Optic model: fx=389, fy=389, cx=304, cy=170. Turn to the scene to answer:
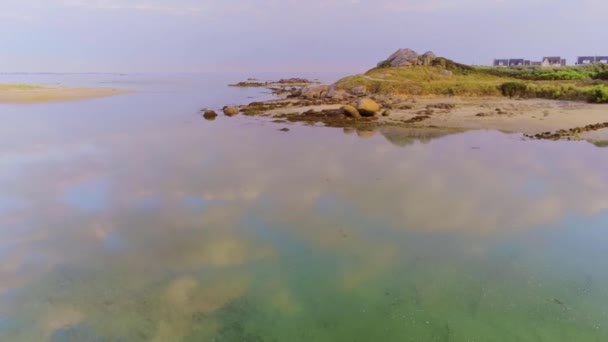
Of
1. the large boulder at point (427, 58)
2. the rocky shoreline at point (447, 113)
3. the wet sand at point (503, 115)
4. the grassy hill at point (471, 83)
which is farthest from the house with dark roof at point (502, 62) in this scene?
the wet sand at point (503, 115)

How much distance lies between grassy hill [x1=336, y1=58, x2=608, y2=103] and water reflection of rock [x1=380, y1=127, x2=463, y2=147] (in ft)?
55.3

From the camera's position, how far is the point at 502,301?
21.7 feet

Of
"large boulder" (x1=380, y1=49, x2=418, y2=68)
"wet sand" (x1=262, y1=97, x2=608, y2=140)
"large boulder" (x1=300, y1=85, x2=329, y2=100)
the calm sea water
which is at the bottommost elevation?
the calm sea water

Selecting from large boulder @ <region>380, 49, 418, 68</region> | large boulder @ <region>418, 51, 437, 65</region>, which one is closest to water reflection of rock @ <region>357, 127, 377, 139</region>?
large boulder @ <region>380, 49, 418, 68</region>

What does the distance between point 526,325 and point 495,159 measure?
11.2 meters

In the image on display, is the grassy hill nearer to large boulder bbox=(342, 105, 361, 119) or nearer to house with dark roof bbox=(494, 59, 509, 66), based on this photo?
large boulder bbox=(342, 105, 361, 119)

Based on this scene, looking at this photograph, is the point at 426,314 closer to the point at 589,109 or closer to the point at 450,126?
the point at 450,126

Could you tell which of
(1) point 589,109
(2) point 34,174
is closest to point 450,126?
(1) point 589,109

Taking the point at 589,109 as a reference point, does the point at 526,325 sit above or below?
below

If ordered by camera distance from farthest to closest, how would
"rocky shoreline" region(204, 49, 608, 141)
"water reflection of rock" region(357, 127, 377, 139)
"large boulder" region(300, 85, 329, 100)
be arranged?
"large boulder" region(300, 85, 329, 100) < "rocky shoreline" region(204, 49, 608, 141) < "water reflection of rock" region(357, 127, 377, 139)

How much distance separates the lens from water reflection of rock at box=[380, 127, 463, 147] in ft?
67.1

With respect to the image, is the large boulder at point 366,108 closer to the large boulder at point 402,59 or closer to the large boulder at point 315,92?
the large boulder at point 315,92

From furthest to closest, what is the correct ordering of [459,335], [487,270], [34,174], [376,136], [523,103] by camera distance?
1. [523,103]
2. [376,136]
3. [34,174]
4. [487,270]
5. [459,335]

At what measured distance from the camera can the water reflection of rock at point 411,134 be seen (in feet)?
67.1
